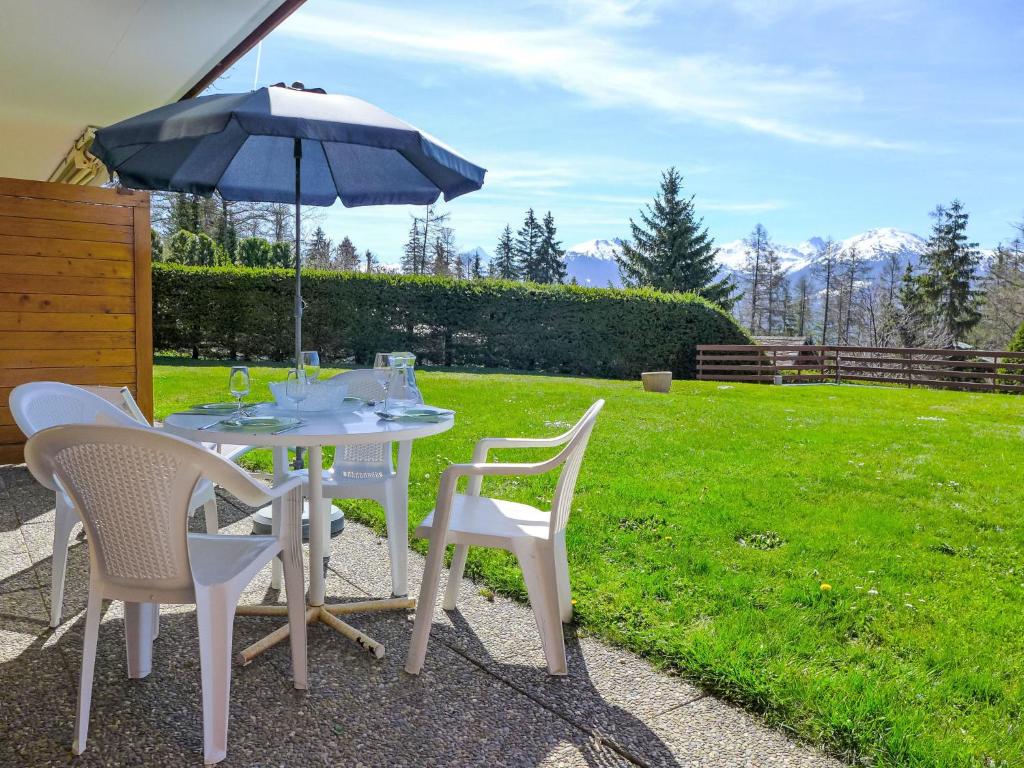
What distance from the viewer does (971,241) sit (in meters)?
32.4

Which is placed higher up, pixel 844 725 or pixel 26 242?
pixel 26 242

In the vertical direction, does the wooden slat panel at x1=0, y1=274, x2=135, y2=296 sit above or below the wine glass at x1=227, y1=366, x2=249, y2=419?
above

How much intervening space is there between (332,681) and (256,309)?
11639 mm

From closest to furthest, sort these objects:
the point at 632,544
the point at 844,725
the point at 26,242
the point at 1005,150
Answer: the point at 844,725, the point at 632,544, the point at 26,242, the point at 1005,150

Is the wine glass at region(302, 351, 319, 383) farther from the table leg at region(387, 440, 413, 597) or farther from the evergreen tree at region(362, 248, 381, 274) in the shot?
the evergreen tree at region(362, 248, 381, 274)

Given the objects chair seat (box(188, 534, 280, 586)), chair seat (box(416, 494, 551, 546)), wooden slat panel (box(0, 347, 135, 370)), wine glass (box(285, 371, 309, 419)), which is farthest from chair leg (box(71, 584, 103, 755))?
wooden slat panel (box(0, 347, 135, 370))

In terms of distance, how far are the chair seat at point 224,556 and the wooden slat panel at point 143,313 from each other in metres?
3.53

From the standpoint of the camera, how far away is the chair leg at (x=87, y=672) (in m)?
1.67

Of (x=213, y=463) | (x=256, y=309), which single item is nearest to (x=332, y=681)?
(x=213, y=463)

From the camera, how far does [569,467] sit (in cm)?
216

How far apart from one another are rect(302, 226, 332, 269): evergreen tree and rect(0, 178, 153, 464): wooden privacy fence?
27774 millimetres

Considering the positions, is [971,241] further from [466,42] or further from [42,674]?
[42,674]

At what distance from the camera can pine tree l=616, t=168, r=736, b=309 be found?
27.5 metres

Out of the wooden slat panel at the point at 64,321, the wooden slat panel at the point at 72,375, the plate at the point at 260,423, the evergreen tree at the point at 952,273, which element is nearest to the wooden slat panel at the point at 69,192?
the wooden slat panel at the point at 64,321
